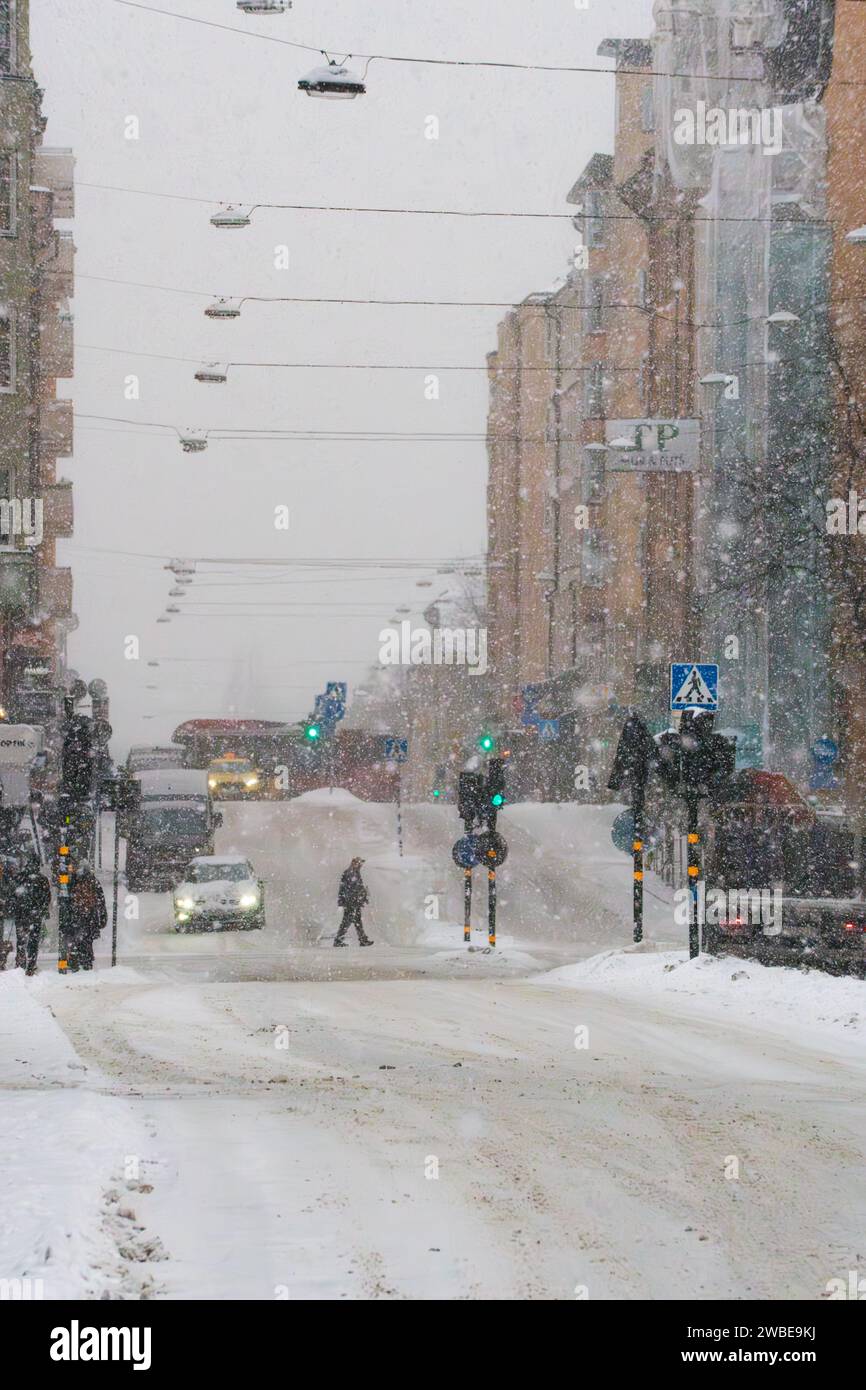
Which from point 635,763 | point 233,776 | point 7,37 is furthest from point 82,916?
point 233,776

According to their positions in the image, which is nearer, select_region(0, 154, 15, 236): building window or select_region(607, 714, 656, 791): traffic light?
select_region(607, 714, 656, 791): traffic light

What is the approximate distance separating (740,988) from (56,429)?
46.7m

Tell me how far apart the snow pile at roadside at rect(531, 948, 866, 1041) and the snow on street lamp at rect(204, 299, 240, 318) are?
38.5ft

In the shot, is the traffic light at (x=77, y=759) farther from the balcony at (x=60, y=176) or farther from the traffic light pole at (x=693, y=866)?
the balcony at (x=60, y=176)

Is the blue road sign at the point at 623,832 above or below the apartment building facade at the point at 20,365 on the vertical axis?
below

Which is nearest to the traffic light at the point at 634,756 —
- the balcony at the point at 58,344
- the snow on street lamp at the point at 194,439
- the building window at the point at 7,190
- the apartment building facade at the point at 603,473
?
the apartment building facade at the point at 603,473

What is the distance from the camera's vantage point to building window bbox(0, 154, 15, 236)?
38094 mm

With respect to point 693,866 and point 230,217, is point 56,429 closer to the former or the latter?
point 230,217

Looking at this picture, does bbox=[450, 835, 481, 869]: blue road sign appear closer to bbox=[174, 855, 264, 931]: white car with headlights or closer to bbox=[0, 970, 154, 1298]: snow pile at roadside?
bbox=[174, 855, 264, 931]: white car with headlights

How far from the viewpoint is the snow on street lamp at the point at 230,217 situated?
22484 mm

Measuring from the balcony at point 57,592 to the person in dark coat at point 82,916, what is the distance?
36.7 m

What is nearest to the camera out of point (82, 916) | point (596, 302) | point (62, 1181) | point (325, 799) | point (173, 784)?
point (62, 1181)

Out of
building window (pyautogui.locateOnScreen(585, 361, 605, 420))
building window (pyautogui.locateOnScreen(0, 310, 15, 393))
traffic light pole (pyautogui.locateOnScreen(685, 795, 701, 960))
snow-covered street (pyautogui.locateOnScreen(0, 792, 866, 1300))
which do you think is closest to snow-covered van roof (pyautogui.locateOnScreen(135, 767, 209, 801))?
building window (pyautogui.locateOnScreen(0, 310, 15, 393))

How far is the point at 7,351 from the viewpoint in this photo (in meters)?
38.3
